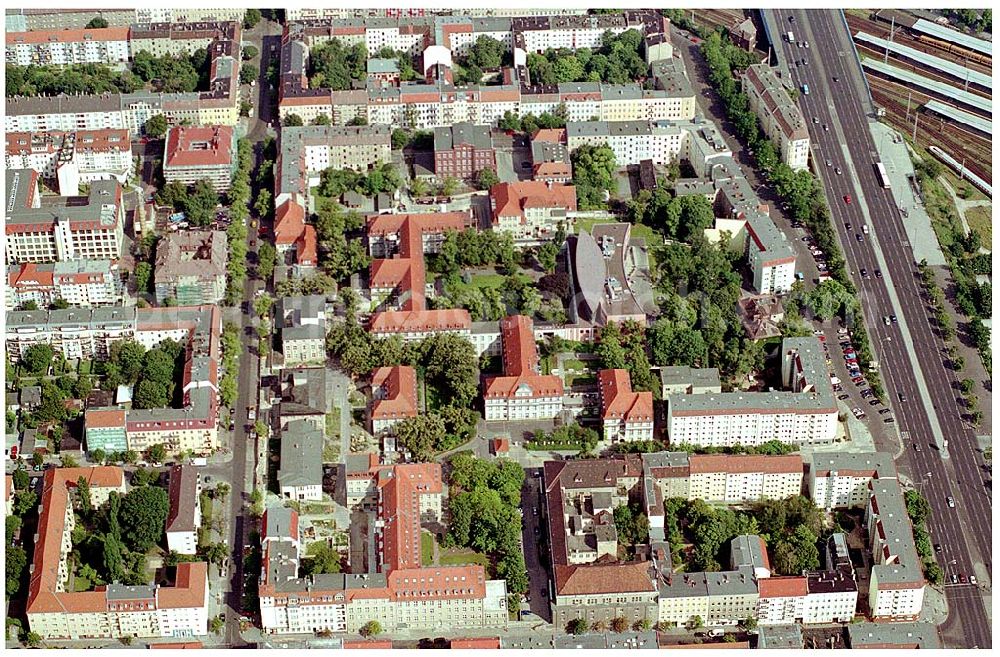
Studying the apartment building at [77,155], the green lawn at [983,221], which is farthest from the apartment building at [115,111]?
the green lawn at [983,221]

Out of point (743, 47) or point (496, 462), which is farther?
point (743, 47)

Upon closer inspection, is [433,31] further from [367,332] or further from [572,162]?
[367,332]

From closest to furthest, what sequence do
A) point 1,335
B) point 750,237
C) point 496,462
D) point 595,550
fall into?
point 595,550
point 496,462
point 1,335
point 750,237

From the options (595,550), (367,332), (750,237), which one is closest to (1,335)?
(367,332)

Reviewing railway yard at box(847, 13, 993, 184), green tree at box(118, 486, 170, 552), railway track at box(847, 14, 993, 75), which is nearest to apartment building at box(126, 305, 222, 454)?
green tree at box(118, 486, 170, 552)

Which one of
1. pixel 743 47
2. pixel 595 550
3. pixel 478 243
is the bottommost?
pixel 595 550

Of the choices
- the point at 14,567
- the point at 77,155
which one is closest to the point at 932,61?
the point at 77,155

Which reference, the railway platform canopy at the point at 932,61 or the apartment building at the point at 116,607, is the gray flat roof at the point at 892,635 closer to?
the apartment building at the point at 116,607

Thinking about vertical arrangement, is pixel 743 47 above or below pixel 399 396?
above

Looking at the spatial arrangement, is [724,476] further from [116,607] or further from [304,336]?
[116,607]
